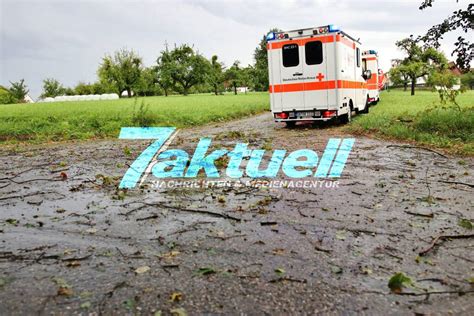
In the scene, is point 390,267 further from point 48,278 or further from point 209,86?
point 209,86

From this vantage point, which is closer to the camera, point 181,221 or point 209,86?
point 181,221

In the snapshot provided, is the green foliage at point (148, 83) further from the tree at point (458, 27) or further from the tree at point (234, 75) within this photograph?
the tree at point (458, 27)

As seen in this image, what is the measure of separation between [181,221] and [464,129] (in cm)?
998

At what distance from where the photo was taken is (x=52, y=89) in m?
103

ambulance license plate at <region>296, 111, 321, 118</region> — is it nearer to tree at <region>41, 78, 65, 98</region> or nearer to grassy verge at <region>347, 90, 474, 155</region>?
grassy verge at <region>347, 90, 474, 155</region>

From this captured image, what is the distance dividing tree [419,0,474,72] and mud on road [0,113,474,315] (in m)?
6.85

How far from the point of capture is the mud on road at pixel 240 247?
319cm

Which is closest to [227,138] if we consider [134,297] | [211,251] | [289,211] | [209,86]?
[289,211]

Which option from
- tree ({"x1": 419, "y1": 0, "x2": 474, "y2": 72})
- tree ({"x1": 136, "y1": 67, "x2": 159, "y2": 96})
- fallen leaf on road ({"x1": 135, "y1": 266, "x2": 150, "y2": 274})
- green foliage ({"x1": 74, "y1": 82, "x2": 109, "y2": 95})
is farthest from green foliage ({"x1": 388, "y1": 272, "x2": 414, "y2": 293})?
green foliage ({"x1": 74, "y1": 82, "x2": 109, "y2": 95})

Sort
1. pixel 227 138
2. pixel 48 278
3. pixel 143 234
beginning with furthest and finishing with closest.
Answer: pixel 227 138, pixel 143 234, pixel 48 278

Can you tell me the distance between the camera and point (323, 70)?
14656 millimetres

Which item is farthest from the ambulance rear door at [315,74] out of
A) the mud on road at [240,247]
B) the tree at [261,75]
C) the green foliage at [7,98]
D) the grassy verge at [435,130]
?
the green foliage at [7,98]

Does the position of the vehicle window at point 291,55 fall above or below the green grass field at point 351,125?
above

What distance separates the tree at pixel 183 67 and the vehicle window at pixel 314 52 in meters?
72.7
